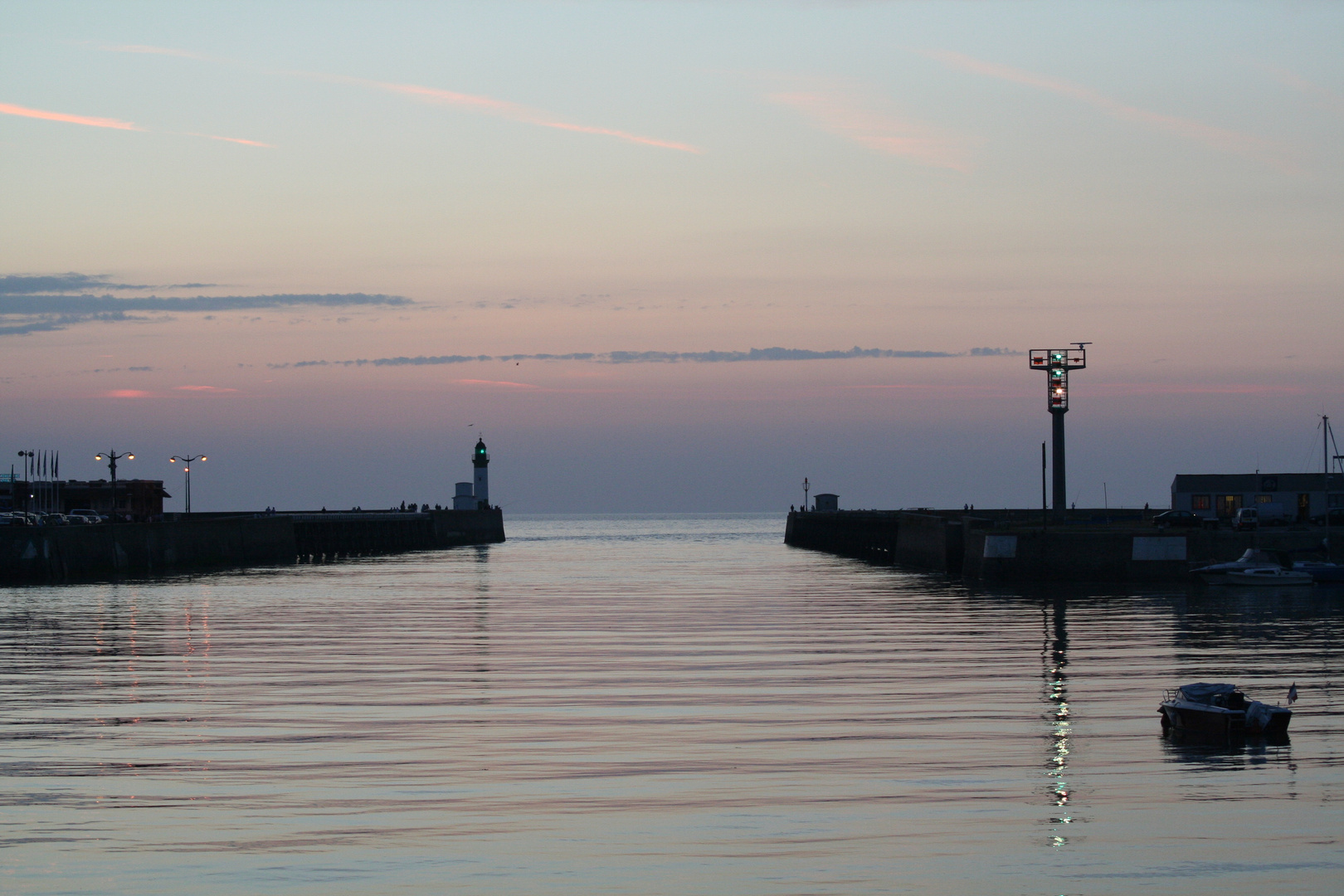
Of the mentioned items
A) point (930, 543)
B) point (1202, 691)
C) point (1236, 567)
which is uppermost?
point (1202, 691)

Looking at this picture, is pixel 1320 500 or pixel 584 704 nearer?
pixel 584 704

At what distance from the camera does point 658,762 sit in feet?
67.3

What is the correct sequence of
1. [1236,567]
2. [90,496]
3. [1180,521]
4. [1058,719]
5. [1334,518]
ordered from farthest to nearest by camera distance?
[90,496]
[1334,518]
[1180,521]
[1236,567]
[1058,719]

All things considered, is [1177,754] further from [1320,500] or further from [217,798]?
[1320,500]

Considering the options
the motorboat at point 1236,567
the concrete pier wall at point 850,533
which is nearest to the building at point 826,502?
the concrete pier wall at point 850,533

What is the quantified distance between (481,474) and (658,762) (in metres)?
149

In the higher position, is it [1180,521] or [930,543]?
[1180,521]

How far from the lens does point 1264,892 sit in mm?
14047

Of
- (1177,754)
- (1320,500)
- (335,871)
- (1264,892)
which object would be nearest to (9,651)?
(335,871)

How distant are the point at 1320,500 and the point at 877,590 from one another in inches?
1985

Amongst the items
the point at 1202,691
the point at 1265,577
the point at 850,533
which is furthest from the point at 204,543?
the point at 1202,691

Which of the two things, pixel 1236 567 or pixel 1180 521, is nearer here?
pixel 1236 567

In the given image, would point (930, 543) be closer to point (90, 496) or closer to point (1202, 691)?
point (1202, 691)

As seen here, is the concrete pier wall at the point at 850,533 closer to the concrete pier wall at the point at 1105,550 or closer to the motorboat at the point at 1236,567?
the concrete pier wall at the point at 1105,550
